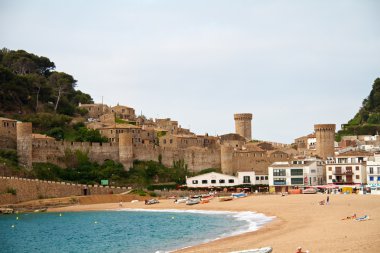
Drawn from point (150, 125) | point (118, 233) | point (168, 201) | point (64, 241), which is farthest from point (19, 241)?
point (150, 125)

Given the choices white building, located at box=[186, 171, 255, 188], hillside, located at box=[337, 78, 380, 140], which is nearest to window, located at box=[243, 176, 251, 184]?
white building, located at box=[186, 171, 255, 188]

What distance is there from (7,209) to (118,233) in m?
16.1

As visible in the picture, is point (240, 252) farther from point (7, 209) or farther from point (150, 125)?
point (150, 125)

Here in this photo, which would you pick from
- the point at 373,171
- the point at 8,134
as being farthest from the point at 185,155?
the point at 373,171

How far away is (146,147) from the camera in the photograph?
63188mm

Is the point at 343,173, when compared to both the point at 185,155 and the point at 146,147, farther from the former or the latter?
the point at 146,147

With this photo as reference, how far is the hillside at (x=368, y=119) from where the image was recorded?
8856 cm

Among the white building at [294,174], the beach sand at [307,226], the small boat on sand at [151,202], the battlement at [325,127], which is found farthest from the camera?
the battlement at [325,127]

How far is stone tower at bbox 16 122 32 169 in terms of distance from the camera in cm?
5484

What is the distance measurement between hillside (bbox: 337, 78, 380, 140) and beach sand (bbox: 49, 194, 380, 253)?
41.1 meters

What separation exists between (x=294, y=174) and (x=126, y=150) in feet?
54.0

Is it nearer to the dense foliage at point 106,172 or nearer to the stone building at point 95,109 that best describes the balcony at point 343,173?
the dense foliage at point 106,172

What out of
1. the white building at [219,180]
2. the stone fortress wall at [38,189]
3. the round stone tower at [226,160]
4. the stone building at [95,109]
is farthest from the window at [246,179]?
the stone building at [95,109]

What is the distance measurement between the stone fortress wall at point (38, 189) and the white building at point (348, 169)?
852 inches
